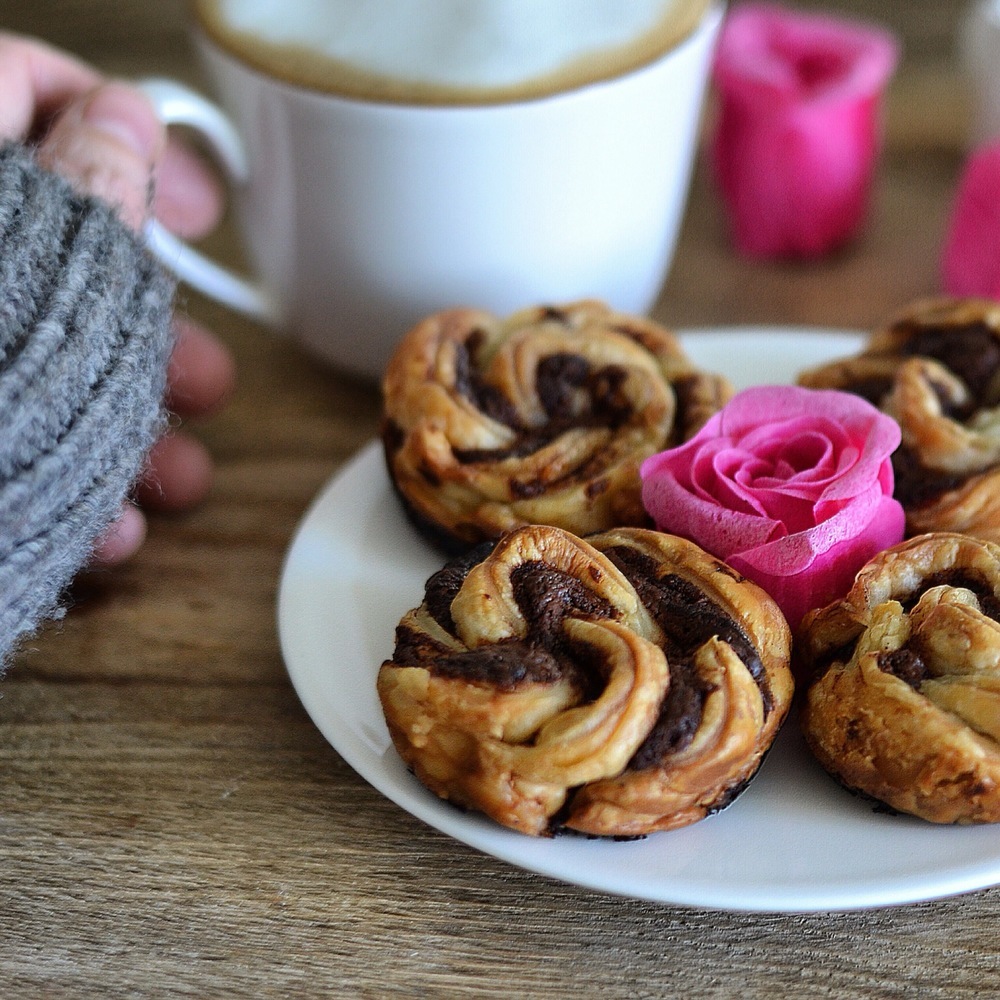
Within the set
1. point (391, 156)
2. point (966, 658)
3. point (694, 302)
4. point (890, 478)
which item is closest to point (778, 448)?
point (890, 478)

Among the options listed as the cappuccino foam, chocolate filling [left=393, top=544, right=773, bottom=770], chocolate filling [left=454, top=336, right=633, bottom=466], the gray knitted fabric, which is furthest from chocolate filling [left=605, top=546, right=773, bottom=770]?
the cappuccino foam

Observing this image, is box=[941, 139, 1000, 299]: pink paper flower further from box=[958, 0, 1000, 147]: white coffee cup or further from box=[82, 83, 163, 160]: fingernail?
box=[82, 83, 163, 160]: fingernail

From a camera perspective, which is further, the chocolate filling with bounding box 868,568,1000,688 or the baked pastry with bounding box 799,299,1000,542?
the baked pastry with bounding box 799,299,1000,542

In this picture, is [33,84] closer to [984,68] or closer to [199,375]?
[199,375]

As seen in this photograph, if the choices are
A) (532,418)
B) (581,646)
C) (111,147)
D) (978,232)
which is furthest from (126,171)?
(978,232)

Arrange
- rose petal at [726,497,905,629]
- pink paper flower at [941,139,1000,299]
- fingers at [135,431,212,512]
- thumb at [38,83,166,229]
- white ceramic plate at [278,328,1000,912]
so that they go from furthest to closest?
pink paper flower at [941,139,1000,299]
fingers at [135,431,212,512]
thumb at [38,83,166,229]
rose petal at [726,497,905,629]
white ceramic plate at [278,328,1000,912]

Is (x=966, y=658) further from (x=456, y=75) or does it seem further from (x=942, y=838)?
(x=456, y=75)

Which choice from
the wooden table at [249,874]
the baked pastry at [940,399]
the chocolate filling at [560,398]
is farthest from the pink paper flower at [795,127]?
the wooden table at [249,874]

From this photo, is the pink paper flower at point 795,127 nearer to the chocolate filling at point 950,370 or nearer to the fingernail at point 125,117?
the chocolate filling at point 950,370
